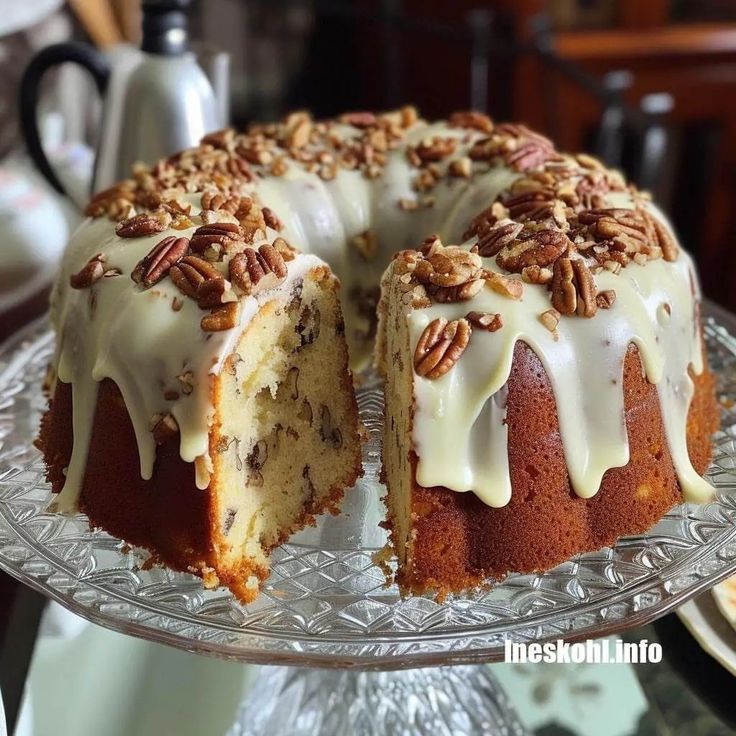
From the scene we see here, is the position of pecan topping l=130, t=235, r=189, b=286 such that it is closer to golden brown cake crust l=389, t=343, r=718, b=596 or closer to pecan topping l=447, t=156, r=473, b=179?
golden brown cake crust l=389, t=343, r=718, b=596

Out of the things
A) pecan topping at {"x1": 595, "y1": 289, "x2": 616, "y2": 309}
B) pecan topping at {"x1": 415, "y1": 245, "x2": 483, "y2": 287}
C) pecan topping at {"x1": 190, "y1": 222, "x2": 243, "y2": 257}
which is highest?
pecan topping at {"x1": 190, "y1": 222, "x2": 243, "y2": 257}

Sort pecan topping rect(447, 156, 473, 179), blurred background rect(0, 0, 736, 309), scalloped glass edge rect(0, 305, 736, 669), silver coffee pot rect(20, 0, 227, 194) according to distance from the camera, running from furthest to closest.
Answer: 1. blurred background rect(0, 0, 736, 309)
2. silver coffee pot rect(20, 0, 227, 194)
3. pecan topping rect(447, 156, 473, 179)
4. scalloped glass edge rect(0, 305, 736, 669)

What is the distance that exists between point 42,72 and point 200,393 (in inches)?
43.6

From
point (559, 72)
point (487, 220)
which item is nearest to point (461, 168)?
point (487, 220)

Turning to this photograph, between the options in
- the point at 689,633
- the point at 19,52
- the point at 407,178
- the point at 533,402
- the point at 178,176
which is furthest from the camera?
the point at 19,52

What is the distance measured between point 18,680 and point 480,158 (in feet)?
3.47

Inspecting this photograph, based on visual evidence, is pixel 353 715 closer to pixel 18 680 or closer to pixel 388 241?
pixel 18 680

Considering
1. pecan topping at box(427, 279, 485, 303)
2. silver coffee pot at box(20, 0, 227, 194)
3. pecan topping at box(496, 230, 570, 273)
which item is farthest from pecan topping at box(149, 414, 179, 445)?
silver coffee pot at box(20, 0, 227, 194)

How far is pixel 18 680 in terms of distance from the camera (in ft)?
4.20

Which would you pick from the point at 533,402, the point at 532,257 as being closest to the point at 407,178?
the point at 532,257

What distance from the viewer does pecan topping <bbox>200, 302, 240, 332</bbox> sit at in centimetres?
107

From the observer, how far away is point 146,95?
1806mm

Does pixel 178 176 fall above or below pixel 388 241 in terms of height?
above

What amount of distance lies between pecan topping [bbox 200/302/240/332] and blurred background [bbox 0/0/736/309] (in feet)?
5.51
